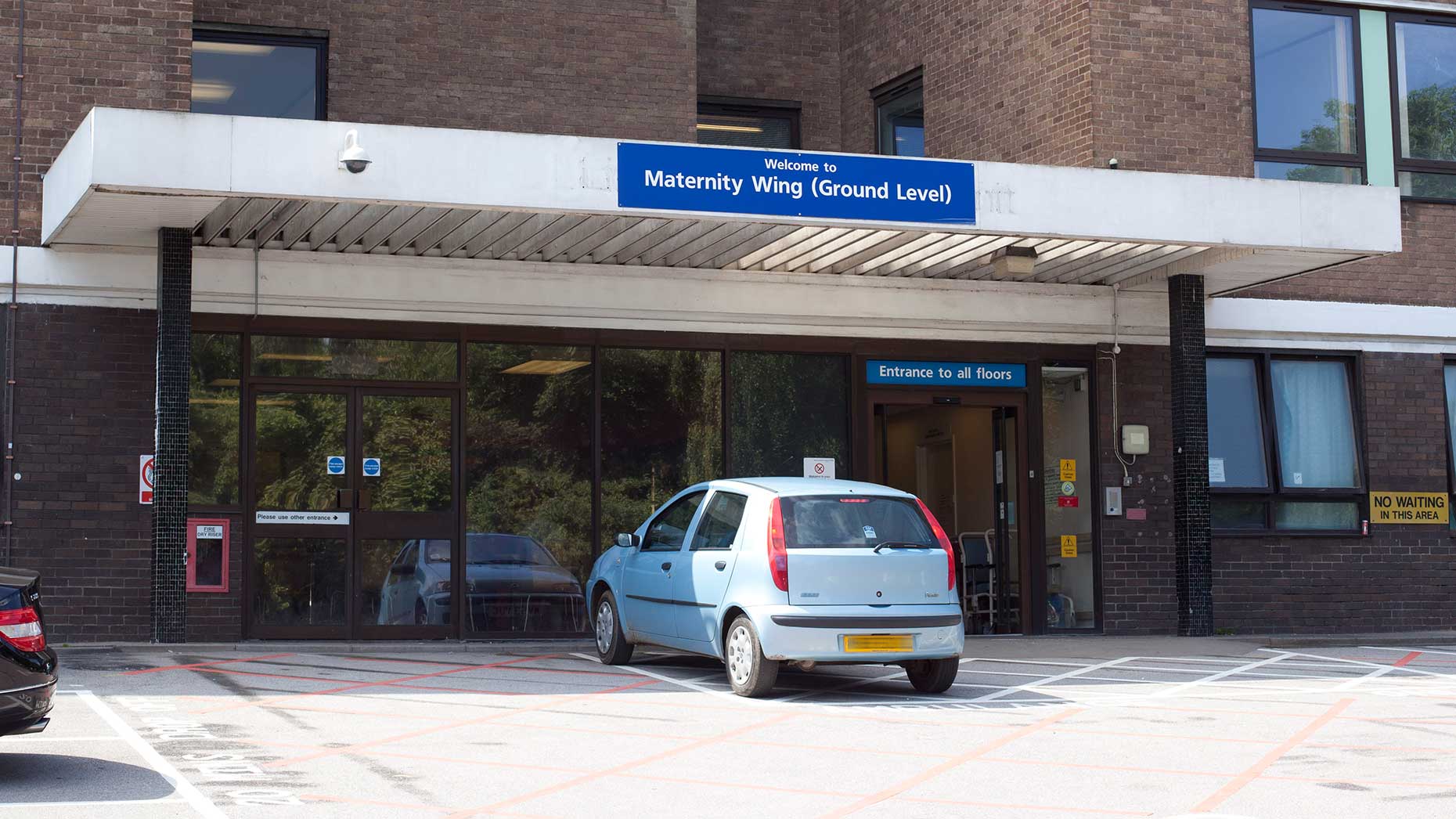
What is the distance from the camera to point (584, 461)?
1520 centimetres

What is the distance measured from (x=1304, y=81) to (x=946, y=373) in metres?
5.19

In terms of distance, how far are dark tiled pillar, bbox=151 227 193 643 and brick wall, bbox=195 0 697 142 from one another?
3793 mm

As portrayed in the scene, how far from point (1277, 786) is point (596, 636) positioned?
248 inches

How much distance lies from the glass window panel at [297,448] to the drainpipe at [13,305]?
2001mm

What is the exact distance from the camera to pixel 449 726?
9.24 metres

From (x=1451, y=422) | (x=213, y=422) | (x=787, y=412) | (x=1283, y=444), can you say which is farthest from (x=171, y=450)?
(x=1451, y=422)

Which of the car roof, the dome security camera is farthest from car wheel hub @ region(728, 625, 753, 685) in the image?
the dome security camera

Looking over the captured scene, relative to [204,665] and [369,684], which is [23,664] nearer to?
[369,684]

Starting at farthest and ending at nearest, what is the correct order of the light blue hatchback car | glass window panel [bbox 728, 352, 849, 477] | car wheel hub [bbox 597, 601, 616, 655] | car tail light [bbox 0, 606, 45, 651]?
glass window panel [bbox 728, 352, 849, 477], car wheel hub [bbox 597, 601, 616, 655], the light blue hatchback car, car tail light [bbox 0, 606, 45, 651]

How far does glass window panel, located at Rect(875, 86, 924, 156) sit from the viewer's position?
1864 centimetres

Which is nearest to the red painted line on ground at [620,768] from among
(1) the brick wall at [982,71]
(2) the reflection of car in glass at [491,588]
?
(2) the reflection of car in glass at [491,588]

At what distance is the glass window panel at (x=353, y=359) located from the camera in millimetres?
14289

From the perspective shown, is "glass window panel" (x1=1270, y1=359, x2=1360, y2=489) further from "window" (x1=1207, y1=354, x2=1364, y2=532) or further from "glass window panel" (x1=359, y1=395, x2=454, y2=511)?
"glass window panel" (x1=359, y1=395, x2=454, y2=511)

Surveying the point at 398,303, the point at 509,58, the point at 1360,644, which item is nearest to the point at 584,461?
the point at 398,303
